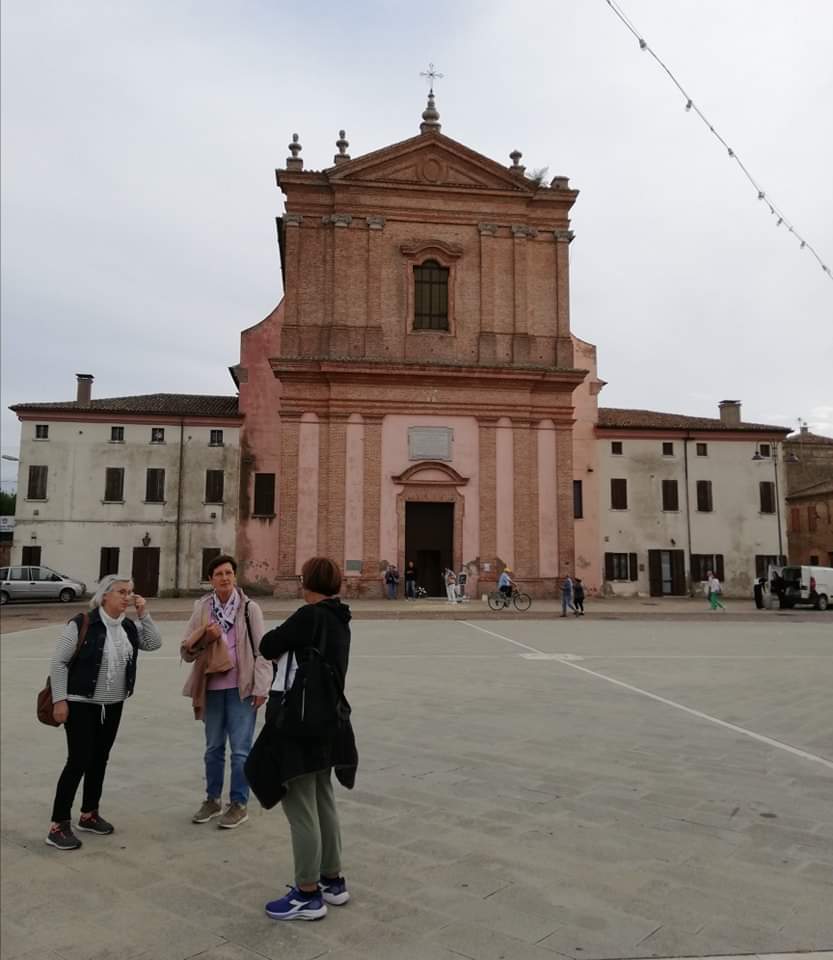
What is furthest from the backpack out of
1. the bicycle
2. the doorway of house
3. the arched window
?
the arched window

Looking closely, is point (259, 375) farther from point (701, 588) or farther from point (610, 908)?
point (610, 908)

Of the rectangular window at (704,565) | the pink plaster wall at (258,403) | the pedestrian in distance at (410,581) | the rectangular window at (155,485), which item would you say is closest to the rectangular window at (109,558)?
the rectangular window at (155,485)

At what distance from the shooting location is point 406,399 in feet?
96.2

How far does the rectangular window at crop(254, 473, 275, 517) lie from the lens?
30062 mm

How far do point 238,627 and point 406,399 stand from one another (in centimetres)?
2485

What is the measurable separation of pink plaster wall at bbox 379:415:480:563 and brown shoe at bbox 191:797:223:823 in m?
23.5

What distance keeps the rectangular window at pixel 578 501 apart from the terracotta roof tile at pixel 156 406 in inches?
572

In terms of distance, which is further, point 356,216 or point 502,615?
point 356,216

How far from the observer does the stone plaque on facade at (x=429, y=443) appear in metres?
29.2

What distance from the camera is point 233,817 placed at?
15.3ft

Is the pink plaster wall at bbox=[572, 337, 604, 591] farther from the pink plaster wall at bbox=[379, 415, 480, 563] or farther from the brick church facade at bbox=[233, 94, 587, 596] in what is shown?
the pink plaster wall at bbox=[379, 415, 480, 563]

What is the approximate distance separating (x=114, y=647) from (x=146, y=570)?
2730cm

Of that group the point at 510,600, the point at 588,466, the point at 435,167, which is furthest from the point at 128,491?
the point at 588,466

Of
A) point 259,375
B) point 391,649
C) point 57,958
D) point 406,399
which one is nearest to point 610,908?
point 57,958
